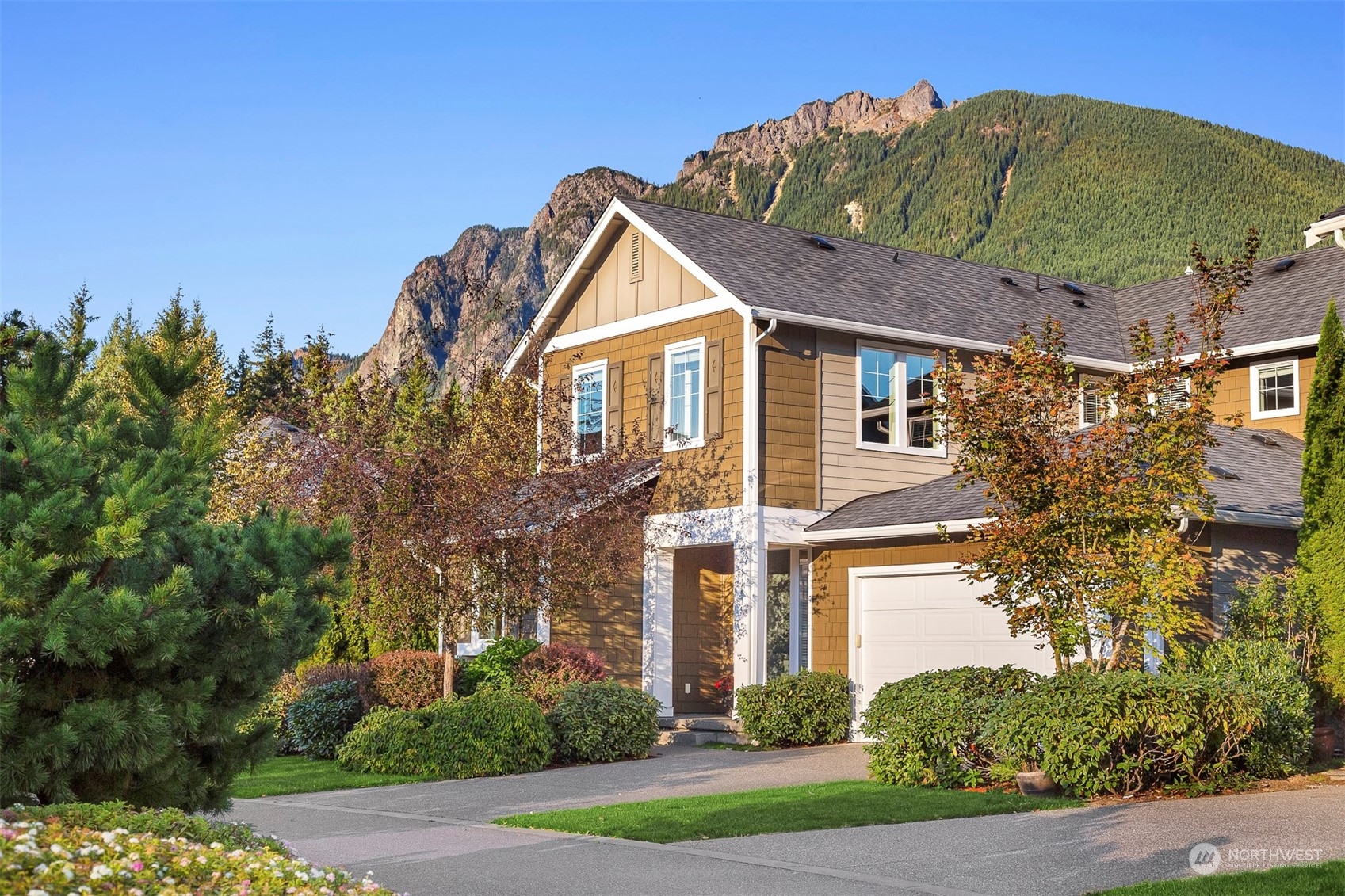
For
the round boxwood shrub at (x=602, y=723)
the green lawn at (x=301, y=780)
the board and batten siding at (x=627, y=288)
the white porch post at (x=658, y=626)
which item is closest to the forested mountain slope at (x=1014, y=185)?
the board and batten siding at (x=627, y=288)

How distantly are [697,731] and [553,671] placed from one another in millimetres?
2523

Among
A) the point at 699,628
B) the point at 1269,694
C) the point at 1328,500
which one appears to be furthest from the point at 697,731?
the point at 1328,500

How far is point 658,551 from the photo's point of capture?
785 inches

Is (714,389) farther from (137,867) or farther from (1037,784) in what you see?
(137,867)

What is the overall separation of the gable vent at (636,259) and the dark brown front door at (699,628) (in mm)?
4185

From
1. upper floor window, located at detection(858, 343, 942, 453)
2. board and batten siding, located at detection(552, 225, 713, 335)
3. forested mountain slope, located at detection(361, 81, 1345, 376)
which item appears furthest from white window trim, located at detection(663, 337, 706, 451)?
forested mountain slope, located at detection(361, 81, 1345, 376)

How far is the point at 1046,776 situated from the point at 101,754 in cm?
818

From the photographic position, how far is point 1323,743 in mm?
14398

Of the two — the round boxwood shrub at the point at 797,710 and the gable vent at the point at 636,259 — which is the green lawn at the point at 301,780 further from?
the gable vent at the point at 636,259

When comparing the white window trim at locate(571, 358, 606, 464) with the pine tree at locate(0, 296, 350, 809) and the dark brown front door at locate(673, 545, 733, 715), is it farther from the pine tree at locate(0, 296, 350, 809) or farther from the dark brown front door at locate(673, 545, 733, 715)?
the pine tree at locate(0, 296, 350, 809)

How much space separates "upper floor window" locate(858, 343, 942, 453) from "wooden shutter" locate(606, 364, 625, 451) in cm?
369

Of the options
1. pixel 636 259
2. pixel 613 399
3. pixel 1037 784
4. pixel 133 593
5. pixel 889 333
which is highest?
pixel 636 259

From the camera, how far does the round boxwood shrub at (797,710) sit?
17.7 meters

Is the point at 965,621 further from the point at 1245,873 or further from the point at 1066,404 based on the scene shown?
the point at 1245,873
